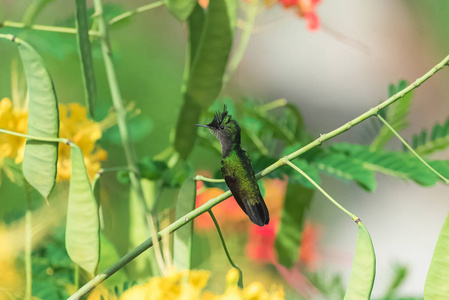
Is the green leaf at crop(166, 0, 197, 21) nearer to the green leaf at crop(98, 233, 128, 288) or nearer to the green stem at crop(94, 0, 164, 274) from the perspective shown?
the green stem at crop(94, 0, 164, 274)

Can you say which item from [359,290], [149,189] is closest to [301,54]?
[149,189]

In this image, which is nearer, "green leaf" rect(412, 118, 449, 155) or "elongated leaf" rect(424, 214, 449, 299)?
"elongated leaf" rect(424, 214, 449, 299)

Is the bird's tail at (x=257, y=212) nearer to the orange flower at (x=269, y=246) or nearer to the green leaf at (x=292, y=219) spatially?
the green leaf at (x=292, y=219)

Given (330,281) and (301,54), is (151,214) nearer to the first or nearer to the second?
(330,281)

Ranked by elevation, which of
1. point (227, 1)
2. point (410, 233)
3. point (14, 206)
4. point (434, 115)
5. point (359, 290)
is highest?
point (227, 1)

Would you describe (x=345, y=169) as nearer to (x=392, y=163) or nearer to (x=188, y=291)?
(x=392, y=163)

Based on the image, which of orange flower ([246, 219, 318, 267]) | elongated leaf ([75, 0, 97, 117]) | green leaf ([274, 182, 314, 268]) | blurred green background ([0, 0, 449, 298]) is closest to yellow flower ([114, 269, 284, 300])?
elongated leaf ([75, 0, 97, 117])
